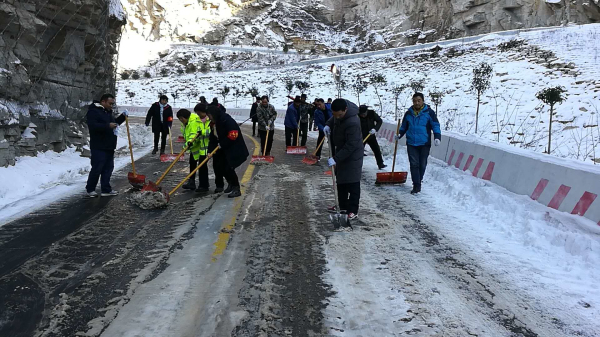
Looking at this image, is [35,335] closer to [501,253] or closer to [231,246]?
[231,246]

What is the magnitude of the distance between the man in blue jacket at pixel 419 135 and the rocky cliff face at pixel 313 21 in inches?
2432

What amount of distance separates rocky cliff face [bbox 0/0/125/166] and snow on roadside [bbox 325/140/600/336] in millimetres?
7420

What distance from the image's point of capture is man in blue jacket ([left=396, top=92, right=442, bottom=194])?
720 centimetres

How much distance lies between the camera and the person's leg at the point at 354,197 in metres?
5.44

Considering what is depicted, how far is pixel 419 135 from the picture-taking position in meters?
7.23

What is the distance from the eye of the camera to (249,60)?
72.1m

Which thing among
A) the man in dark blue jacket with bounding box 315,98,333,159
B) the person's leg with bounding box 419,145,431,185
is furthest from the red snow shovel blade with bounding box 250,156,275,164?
the person's leg with bounding box 419,145,431,185

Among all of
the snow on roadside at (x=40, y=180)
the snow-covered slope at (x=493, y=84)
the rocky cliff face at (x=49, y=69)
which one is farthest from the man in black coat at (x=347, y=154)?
the snow-covered slope at (x=493, y=84)

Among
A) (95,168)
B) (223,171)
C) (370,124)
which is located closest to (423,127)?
(370,124)

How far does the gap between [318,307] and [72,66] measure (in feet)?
38.4

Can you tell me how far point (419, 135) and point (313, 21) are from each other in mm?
84663

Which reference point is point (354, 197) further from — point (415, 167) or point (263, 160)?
point (263, 160)

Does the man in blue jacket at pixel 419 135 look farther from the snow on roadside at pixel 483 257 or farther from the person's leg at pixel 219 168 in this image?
the person's leg at pixel 219 168

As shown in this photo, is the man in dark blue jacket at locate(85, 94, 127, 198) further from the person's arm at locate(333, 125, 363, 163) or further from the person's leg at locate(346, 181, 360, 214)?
the person's leg at locate(346, 181, 360, 214)
